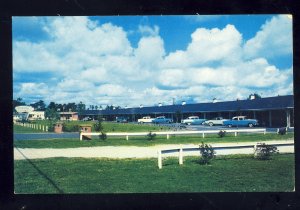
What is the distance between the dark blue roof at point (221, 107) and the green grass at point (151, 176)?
1392 centimetres

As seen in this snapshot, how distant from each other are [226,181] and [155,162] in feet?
10.1

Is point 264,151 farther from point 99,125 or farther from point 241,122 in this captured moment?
point 241,122

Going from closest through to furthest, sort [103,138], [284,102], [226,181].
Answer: [226,181]
[103,138]
[284,102]

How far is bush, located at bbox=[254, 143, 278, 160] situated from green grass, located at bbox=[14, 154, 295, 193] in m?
0.24

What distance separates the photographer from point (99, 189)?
629 cm

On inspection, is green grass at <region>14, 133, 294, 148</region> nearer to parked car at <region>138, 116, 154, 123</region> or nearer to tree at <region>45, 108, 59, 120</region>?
tree at <region>45, 108, 59, 120</region>

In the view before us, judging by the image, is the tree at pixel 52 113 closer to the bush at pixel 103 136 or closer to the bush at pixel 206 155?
the bush at pixel 103 136

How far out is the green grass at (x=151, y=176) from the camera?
6.40m

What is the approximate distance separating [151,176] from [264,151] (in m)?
4.34

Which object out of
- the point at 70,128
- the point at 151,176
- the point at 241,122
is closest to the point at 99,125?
the point at 70,128

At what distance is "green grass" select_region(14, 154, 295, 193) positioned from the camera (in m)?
6.40

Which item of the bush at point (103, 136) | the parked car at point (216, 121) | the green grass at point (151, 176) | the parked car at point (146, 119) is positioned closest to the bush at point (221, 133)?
the bush at point (103, 136)
